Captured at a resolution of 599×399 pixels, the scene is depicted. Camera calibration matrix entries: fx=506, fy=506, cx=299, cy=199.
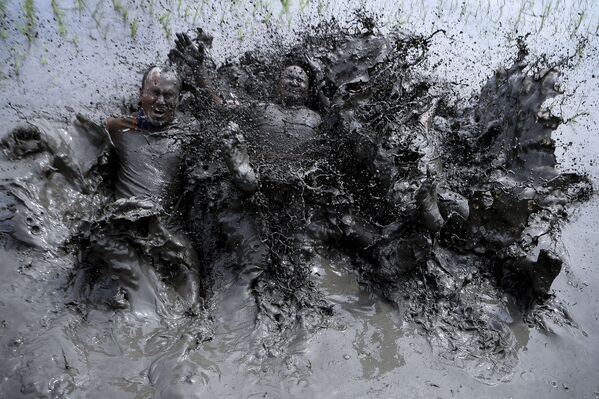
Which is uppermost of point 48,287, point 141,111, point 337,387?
point 141,111

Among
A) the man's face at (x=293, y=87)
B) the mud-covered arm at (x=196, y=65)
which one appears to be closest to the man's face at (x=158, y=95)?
the mud-covered arm at (x=196, y=65)

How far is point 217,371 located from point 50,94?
4.02 meters

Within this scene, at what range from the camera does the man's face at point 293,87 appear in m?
5.14

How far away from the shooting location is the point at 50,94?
566 centimetres

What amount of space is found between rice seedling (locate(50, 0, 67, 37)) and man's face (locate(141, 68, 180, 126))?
2.81m

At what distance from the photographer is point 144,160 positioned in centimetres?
450

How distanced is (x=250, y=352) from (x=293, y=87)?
2.80 m

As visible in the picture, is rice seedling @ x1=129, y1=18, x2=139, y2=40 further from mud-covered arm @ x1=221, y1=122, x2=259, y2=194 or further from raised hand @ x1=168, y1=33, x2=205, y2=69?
mud-covered arm @ x1=221, y1=122, x2=259, y2=194

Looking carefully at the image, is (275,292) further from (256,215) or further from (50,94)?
(50,94)

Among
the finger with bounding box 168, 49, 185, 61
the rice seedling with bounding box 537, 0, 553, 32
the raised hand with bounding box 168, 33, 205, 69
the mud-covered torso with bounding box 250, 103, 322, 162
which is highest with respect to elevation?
the rice seedling with bounding box 537, 0, 553, 32

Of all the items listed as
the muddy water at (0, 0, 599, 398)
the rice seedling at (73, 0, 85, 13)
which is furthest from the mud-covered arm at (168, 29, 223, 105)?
the rice seedling at (73, 0, 85, 13)

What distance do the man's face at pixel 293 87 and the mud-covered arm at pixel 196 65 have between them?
65 centimetres

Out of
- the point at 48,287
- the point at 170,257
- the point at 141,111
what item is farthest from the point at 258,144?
the point at 48,287

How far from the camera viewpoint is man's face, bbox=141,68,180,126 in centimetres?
443
